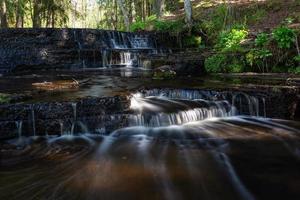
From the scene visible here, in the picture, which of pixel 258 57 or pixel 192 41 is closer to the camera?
pixel 258 57

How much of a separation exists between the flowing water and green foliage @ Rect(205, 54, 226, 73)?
196 inches

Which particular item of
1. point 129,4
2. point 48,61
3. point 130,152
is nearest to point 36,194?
point 130,152

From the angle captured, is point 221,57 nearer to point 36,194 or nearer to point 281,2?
point 281,2

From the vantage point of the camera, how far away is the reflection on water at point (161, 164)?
4.71m

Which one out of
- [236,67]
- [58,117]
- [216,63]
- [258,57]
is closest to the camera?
[58,117]

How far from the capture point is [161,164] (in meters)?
5.69

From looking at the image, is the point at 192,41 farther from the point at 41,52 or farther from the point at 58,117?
the point at 58,117

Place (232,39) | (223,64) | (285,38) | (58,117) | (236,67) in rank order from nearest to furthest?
1. (58,117)
2. (285,38)
3. (236,67)
4. (223,64)
5. (232,39)

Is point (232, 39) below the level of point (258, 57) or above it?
above

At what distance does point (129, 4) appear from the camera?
42.3 m

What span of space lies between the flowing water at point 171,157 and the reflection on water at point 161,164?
14 millimetres

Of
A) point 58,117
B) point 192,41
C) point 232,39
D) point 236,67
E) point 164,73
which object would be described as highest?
point 192,41

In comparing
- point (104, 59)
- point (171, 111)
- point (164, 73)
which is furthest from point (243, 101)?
point (104, 59)

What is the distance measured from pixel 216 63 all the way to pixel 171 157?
28.3 ft
